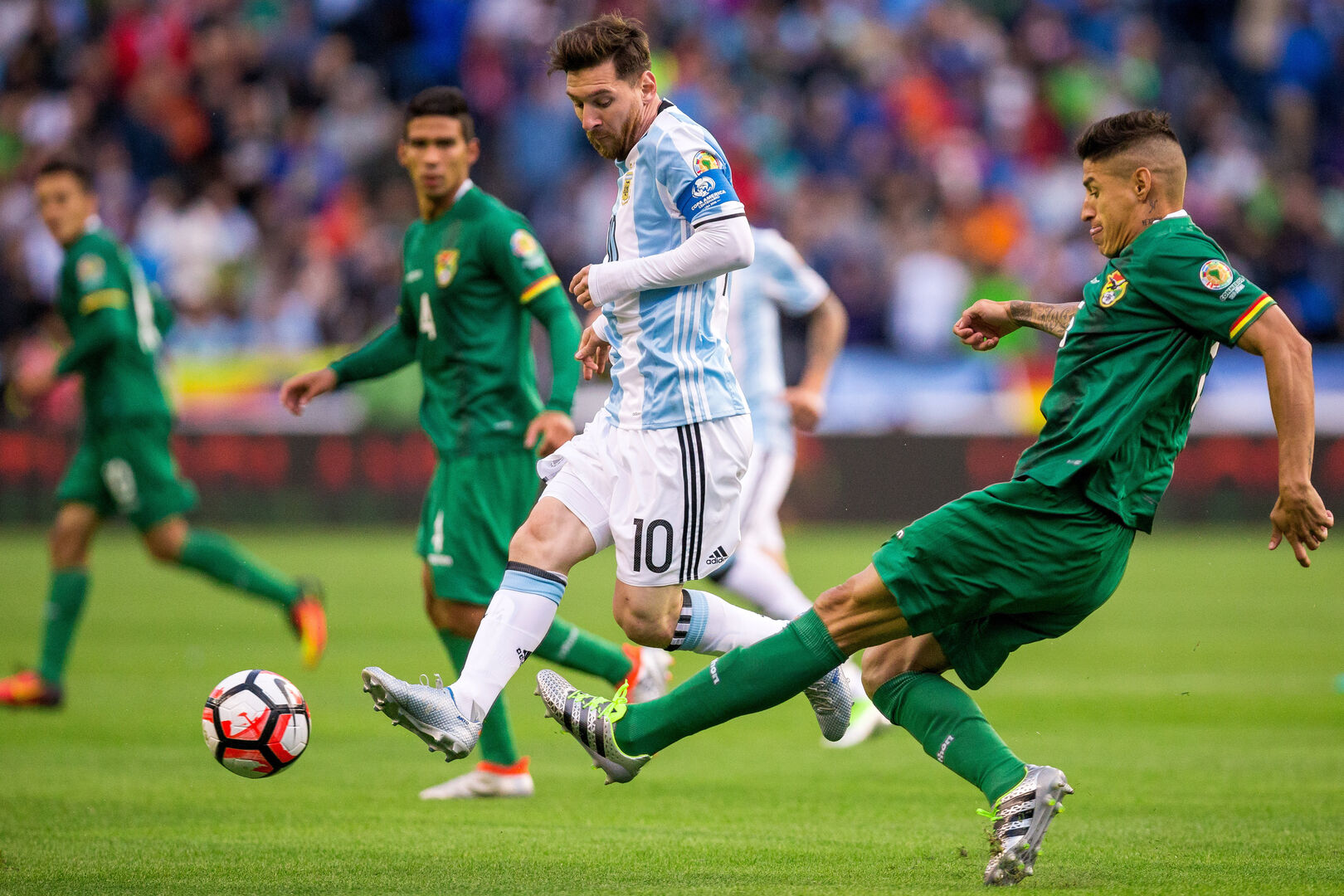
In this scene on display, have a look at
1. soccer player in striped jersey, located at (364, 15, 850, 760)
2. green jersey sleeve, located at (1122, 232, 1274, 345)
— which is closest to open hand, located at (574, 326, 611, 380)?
soccer player in striped jersey, located at (364, 15, 850, 760)

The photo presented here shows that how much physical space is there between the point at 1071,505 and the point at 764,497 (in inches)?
152

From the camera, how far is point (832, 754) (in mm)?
7113

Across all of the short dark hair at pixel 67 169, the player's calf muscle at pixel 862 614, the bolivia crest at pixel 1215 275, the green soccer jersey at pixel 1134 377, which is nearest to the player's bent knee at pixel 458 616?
the player's calf muscle at pixel 862 614

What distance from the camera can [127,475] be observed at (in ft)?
29.0

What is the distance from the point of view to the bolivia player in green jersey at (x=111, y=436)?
8742mm

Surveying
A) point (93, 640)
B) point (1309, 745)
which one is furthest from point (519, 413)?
point (93, 640)

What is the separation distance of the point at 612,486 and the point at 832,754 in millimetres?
2443


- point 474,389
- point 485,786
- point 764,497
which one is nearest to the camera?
point 485,786

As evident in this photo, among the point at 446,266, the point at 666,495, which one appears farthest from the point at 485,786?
the point at 446,266

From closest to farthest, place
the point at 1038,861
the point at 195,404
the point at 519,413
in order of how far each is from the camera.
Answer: the point at 1038,861
the point at 519,413
the point at 195,404

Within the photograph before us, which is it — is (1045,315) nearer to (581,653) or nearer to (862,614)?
(862,614)

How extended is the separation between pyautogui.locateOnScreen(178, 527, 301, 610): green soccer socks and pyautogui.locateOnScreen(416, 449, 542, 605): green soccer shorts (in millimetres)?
3126

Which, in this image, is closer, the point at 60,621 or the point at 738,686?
the point at 738,686

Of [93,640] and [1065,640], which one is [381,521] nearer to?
[93,640]
